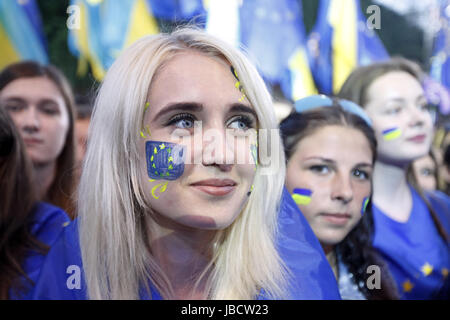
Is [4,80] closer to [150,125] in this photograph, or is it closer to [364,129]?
[150,125]

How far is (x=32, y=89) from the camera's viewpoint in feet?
4.40

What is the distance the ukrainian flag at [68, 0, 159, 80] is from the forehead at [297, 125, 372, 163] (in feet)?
1.85

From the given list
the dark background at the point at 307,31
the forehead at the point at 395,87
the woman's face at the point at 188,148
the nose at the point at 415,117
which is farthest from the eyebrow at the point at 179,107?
the nose at the point at 415,117

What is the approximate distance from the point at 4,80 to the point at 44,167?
10.8 inches

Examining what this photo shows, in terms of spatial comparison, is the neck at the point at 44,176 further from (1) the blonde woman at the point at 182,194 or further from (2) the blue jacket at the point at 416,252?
(2) the blue jacket at the point at 416,252

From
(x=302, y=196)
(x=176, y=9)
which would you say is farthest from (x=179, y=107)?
(x=176, y=9)

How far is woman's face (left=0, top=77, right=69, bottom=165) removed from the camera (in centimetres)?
132

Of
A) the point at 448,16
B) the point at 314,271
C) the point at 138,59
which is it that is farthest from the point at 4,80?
the point at 448,16

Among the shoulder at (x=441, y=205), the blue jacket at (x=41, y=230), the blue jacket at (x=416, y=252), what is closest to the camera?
the blue jacket at (x=41, y=230)

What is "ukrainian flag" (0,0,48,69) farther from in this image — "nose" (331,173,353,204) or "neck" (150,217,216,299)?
"nose" (331,173,353,204)

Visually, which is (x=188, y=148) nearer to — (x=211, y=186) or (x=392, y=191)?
(x=211, y=186)

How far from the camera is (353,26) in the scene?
1.51 metres

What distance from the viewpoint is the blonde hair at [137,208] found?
103cm

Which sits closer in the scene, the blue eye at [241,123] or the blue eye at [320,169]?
the blue eye at [241,123]
